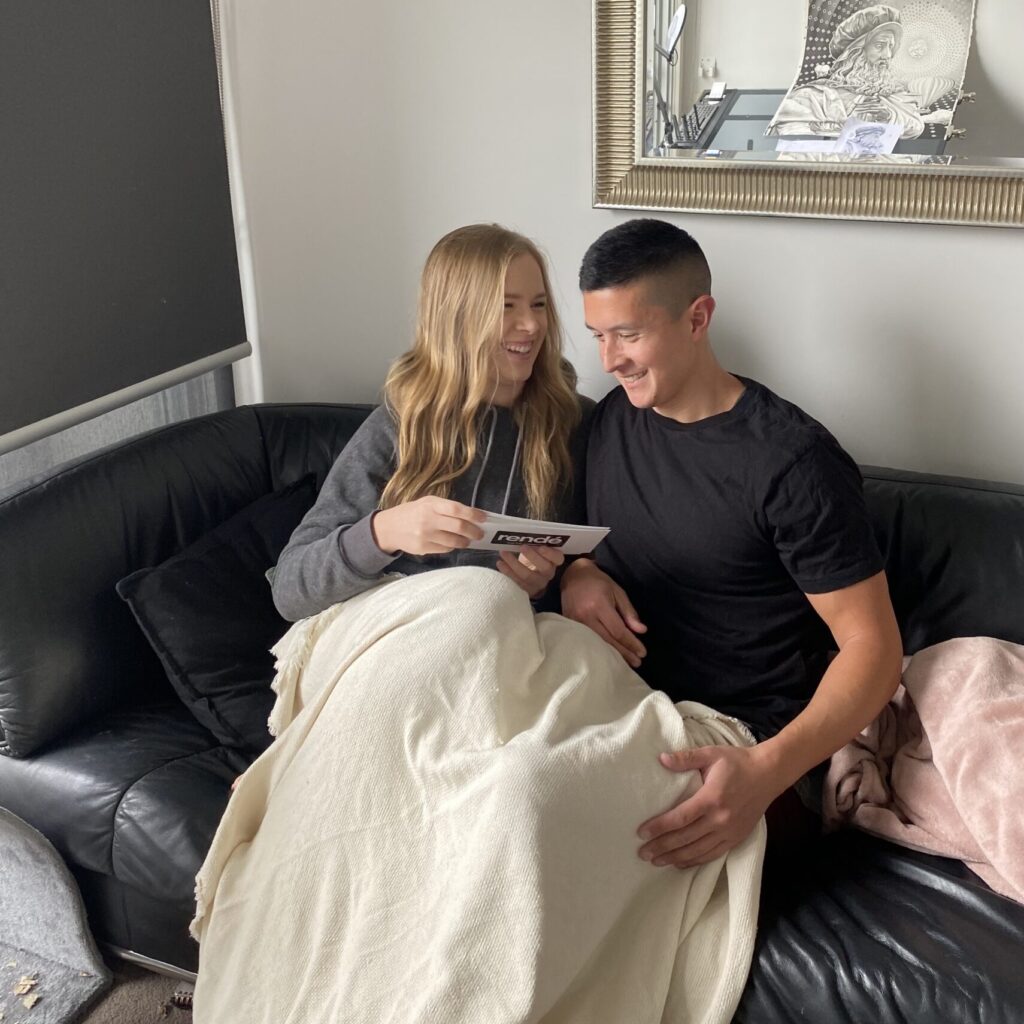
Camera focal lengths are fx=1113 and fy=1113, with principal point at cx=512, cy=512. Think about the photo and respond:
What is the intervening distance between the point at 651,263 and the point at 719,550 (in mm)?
444

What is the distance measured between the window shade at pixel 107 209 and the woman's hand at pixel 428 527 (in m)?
0.78

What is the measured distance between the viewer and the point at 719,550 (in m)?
1.70

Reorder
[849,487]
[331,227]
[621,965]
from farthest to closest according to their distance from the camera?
[331,227] < [849,487] < [621,965]

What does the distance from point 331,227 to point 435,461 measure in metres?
0.91

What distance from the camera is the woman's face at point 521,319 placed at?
1799mm

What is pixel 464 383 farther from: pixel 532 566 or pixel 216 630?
pixel 216 630

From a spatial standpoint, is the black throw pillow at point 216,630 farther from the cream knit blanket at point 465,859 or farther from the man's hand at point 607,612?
the man's hand at point 607,612

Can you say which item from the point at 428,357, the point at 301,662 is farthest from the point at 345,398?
the point at 301,662

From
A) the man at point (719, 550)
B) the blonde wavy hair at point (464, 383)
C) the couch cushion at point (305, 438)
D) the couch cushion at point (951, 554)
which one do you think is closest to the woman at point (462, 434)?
the blonde wavy hair at point (464, 383)

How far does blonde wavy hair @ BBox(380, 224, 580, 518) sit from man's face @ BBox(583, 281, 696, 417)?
0.59 feet

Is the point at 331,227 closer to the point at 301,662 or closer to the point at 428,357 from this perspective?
the point at 428,357

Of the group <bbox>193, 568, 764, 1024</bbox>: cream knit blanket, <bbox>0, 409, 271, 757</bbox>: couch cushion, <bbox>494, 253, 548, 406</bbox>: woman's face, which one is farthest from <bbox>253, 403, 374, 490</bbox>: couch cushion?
<bbox>193, 568, 764, 1024</bbox>: cream knit blanket

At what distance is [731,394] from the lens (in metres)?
1.72

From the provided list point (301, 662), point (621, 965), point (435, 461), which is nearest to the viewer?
point (621, 965)
